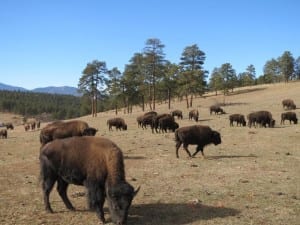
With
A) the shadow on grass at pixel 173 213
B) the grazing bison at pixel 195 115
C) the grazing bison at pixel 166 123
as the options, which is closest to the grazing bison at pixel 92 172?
the shadow on grass at pixel 173 213

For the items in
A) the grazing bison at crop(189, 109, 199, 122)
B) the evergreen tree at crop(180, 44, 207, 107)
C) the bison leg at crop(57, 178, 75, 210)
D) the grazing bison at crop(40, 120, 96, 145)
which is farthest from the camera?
the evergreen tree at crop(180, 44, 207, 107)

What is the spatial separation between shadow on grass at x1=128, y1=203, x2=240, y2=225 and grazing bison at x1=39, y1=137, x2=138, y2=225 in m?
0.87

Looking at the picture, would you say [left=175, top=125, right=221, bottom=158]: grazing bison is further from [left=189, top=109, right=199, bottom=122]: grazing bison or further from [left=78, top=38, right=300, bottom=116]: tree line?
[left=78, top=38, right=300, bottom=116]: tree line

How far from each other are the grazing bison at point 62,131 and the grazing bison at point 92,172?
8.62m

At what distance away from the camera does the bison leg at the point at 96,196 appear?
9.53 m

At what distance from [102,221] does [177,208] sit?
2.29 m

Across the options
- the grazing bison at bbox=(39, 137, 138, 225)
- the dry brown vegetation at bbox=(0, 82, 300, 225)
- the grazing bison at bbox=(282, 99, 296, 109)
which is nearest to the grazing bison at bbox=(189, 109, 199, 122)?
the grazing bison at bbox=(282, 99, 296, 109)

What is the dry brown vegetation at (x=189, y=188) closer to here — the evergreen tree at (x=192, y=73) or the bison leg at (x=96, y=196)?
the bison leg at (x=96, y=196)

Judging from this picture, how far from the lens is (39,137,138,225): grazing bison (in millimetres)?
8938

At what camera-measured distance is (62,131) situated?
Result: 63.7 ft

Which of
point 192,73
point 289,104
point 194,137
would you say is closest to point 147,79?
point 192,73

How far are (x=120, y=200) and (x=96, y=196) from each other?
88 centimetres

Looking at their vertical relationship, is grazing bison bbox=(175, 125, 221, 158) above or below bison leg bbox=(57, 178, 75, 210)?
above

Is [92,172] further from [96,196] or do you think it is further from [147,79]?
[147,79]
